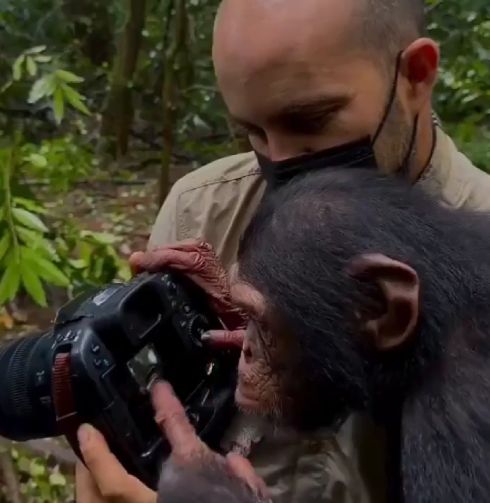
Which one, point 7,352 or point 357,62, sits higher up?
point 357,62

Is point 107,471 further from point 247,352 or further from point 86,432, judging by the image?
point 247,352

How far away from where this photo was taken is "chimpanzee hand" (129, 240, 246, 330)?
1.53m

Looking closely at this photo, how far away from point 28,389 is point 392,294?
0.54 metres

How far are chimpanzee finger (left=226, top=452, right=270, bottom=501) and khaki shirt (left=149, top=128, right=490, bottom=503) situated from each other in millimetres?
151

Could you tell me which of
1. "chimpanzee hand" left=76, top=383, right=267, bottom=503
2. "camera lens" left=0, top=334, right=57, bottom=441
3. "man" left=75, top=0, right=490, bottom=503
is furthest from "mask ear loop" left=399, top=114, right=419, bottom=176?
"camera lens" left=0, top=334, right=57, bottom=441

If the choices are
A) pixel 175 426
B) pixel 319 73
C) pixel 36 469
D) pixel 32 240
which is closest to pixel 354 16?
pixel 319 73

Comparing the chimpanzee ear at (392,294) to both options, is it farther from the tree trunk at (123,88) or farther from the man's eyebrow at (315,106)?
the tree trunk at (123,88)

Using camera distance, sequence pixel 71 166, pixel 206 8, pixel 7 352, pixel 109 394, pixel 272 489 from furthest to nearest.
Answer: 1. pixel 206 8
2. pixel 71 166
3. pixel 272 489
4. pixel 7 352
5. pixel 109 394

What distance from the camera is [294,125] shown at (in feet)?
5.01

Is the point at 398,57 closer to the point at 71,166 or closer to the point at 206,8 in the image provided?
the point at 71,166

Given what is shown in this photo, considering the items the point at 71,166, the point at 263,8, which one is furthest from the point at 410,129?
the point at 71,166

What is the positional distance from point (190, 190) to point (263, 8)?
1.30ft

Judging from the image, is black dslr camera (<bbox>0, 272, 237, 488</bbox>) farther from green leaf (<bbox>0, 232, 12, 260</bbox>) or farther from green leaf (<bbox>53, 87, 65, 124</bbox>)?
green leaf (<bbox>53, 87, 65, 124</bbox>)

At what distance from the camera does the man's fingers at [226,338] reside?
1522 mm
